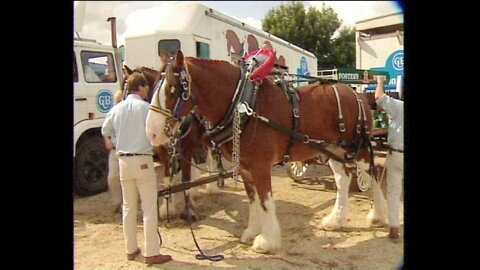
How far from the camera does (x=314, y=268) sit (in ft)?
10.8

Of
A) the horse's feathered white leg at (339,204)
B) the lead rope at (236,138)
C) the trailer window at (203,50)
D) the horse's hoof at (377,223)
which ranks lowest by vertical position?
the horse's hoof at (377,223)

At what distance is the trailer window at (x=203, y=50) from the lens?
588 centimetres

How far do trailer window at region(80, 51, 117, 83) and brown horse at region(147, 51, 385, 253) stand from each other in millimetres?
2932

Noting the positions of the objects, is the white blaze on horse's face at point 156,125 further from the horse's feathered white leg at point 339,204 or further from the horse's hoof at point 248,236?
the horse's feathered white leg at point 339,204

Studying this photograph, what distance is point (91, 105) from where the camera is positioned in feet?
18.9

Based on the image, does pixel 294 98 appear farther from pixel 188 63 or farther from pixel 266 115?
pixel 188 63

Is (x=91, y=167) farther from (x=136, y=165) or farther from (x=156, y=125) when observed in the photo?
(x=156, y=125)

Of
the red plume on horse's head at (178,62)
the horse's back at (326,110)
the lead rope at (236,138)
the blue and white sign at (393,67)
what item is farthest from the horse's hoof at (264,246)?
the blue and white sign at (393,67)

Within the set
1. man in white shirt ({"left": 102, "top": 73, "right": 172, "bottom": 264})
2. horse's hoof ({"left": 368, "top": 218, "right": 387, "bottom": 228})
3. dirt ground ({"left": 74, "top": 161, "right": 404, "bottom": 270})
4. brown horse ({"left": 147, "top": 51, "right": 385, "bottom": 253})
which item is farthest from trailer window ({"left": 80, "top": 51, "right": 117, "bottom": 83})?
horse's hoof ({"left": 368, "top": 218, "right": 387, "bottom": 228})

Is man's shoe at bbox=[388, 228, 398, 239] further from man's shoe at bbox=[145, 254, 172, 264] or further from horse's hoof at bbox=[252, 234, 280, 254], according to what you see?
man's shoe at bbox=[145, 254, 172, 264]

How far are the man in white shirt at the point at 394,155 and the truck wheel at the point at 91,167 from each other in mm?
4124
